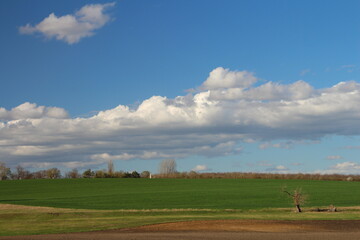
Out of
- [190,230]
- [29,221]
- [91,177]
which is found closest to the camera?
[190,230]

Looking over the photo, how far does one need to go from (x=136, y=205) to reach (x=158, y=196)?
1013 centimetres

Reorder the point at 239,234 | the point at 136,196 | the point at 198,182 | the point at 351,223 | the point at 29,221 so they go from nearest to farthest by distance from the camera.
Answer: the point at 239,234 < the point at 351,223 < the point at 29,221 < the point at 136,196 < the point at 198,182

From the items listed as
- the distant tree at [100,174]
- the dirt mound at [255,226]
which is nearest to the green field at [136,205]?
the dirt mound at [255,226]

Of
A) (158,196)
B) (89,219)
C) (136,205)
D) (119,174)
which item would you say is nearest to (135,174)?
(119,174)

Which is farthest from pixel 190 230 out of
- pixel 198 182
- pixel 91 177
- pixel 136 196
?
pixel 91 177

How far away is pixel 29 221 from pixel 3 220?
109 inches

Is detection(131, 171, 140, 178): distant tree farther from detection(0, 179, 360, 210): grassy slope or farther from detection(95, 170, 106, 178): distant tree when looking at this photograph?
detection(0, 179, 360, 210): grassy slope

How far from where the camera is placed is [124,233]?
29.5m

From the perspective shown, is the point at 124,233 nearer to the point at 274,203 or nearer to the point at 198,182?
the point at 274,203

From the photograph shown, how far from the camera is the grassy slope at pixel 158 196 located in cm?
5275

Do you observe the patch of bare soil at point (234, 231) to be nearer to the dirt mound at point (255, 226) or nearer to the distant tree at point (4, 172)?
the dirt mound at point (255, 226)

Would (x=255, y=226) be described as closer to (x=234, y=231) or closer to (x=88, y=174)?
(x=234, y=231)

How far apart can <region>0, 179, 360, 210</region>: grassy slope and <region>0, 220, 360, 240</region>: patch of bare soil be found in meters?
15.2

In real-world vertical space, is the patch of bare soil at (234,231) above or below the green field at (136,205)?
below
